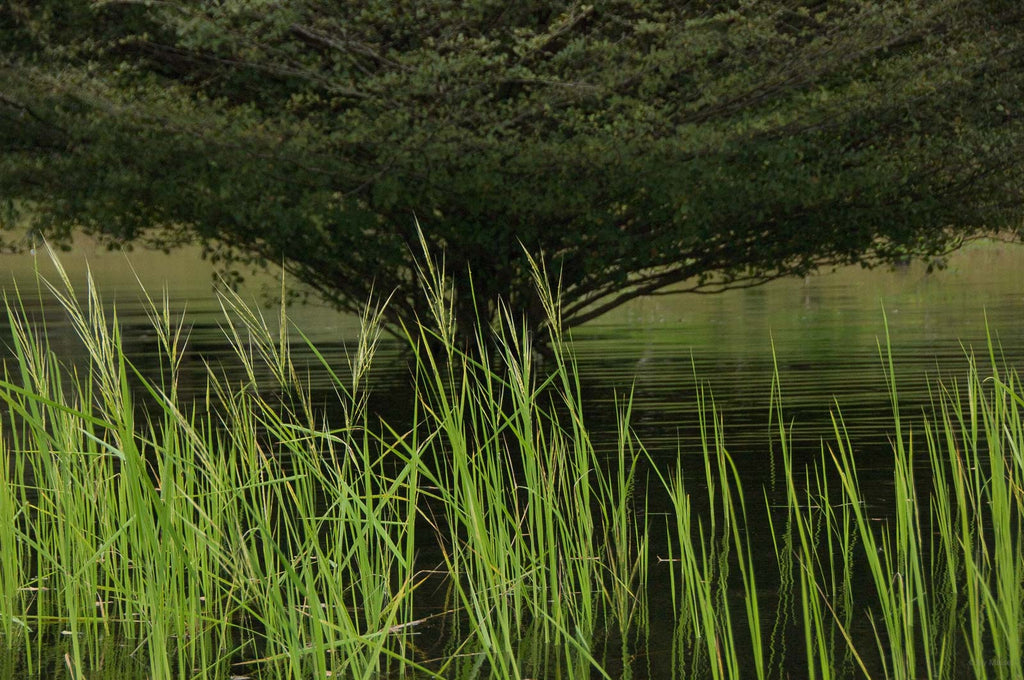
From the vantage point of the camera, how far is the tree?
12.3 m

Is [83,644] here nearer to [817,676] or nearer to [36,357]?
[36,357]

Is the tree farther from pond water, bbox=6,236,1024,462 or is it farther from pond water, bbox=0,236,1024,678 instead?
pond water, bbox=0,236,1024,678

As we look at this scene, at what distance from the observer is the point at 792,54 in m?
12.7

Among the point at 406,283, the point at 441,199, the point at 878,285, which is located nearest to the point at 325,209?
the point at 441,199

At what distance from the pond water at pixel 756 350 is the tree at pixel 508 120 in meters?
1.37

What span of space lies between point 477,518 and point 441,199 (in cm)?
884

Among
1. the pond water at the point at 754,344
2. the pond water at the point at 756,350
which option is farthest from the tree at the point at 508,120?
the pond water at the point at 756,350

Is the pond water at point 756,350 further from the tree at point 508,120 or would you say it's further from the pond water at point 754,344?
the tree at point 508,120

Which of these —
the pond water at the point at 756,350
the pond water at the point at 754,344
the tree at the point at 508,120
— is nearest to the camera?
the pond water at the point at 756,350

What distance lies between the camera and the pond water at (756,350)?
9.02 metres

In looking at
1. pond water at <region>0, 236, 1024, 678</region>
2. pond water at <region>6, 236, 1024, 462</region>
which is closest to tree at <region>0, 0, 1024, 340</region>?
pond water at <region>6, 236, 1024, 462</region>

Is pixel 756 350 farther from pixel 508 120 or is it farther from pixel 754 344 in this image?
pixel 508 120

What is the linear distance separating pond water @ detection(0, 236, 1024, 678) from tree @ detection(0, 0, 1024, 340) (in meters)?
1.37

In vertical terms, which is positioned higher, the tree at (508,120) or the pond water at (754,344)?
the tree at (508,120)
